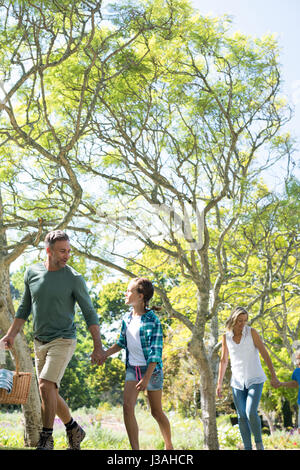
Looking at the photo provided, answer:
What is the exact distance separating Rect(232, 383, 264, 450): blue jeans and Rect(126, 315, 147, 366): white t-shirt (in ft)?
5.62

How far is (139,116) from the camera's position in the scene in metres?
13.5

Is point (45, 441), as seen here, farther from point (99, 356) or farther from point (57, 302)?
point (57, 302)

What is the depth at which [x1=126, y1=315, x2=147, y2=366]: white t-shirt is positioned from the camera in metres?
5.51

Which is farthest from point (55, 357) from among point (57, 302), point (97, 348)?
point (57, 302)

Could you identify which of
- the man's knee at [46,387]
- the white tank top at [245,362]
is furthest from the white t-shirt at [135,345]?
the white tank top at [245,362]

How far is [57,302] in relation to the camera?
5.20 m

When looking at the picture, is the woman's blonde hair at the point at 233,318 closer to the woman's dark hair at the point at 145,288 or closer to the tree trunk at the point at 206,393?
the woman's dark hair at the point at 145,288

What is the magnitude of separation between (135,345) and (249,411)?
184 centimetres

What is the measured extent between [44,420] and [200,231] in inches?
394

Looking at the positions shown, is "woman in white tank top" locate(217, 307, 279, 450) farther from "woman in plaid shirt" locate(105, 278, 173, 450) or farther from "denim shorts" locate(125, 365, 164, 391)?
"denim shorts" locate(125, 365, 164, 391)
